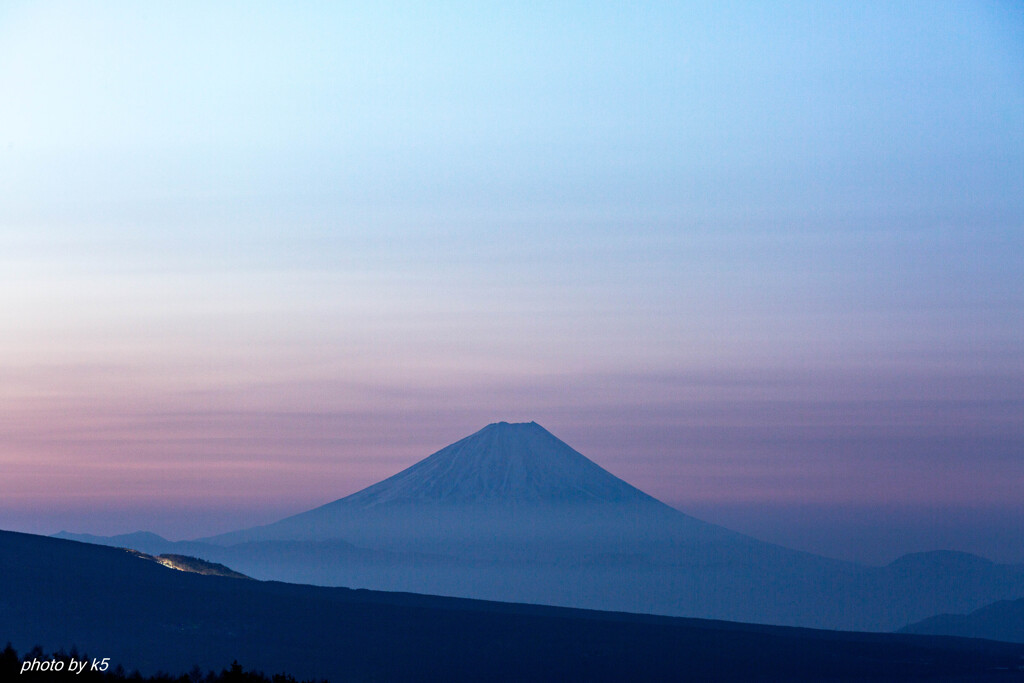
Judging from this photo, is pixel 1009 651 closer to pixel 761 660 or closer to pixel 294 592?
pixel 761 660

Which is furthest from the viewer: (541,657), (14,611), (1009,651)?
(1009,651)

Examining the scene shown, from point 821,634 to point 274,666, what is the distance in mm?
49455

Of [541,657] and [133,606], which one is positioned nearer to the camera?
[133,606]

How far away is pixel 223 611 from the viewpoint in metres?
75.9

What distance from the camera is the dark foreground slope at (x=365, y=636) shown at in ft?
229

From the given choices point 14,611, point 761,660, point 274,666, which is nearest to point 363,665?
point 274,666

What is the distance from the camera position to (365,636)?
3093 inches

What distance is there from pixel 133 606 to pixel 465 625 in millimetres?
20531

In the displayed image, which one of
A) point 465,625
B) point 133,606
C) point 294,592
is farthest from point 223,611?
point 465,625

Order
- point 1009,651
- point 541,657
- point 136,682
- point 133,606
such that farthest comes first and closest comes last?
point 1009,651 < point 541,657 < point 133,606 < point 136,682

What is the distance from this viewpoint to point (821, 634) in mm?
103562

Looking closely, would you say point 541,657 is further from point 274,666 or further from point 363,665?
point 274,666

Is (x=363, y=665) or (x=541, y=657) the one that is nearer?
(x=363, y=665)

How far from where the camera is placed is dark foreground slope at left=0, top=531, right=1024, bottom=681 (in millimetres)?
69812
